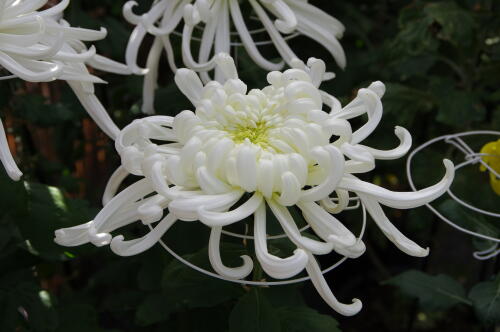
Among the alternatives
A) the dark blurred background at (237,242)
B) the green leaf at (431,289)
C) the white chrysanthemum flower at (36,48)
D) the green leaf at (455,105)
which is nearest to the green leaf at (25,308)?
the dark blurred background at (237,242)

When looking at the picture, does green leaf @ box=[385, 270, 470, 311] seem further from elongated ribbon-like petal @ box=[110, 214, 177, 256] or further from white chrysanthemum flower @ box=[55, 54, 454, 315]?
elongated ribbon-like petal @ box=[110, 214, 177, 256]

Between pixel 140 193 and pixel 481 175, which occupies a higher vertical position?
pixel 140 193

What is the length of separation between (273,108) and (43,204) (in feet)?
1.55

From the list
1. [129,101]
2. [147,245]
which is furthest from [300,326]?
[129,101]

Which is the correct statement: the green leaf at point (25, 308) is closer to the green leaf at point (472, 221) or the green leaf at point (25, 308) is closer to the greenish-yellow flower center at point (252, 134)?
the greenish-yellow flower center at point (252, 134)

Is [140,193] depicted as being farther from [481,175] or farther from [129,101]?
[129,101]

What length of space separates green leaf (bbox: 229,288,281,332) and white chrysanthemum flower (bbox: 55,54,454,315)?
13 cm

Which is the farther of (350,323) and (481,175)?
(350,323)

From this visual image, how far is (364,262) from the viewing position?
7.41ft

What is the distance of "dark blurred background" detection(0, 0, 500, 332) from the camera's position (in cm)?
98

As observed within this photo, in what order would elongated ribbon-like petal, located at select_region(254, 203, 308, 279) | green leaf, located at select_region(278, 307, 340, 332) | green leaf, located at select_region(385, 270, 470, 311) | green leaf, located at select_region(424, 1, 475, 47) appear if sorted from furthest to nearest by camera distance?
green leaf, located at select_region(424, 1, 475, 47) < green leaf, located at select_region(385, 270, 470, 311) < green leaf, located at select_region(278, 307, 340, 332) < elongated ribbon-like petal, located at select_region(254, 203, 308, 279)

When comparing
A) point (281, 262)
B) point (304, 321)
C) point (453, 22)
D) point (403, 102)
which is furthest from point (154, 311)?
point (453, 22)

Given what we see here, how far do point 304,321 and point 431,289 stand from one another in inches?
13.5

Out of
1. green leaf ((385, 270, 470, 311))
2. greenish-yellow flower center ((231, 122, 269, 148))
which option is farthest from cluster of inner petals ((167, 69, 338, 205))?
green leaf ((385, 270, 470, 311))
